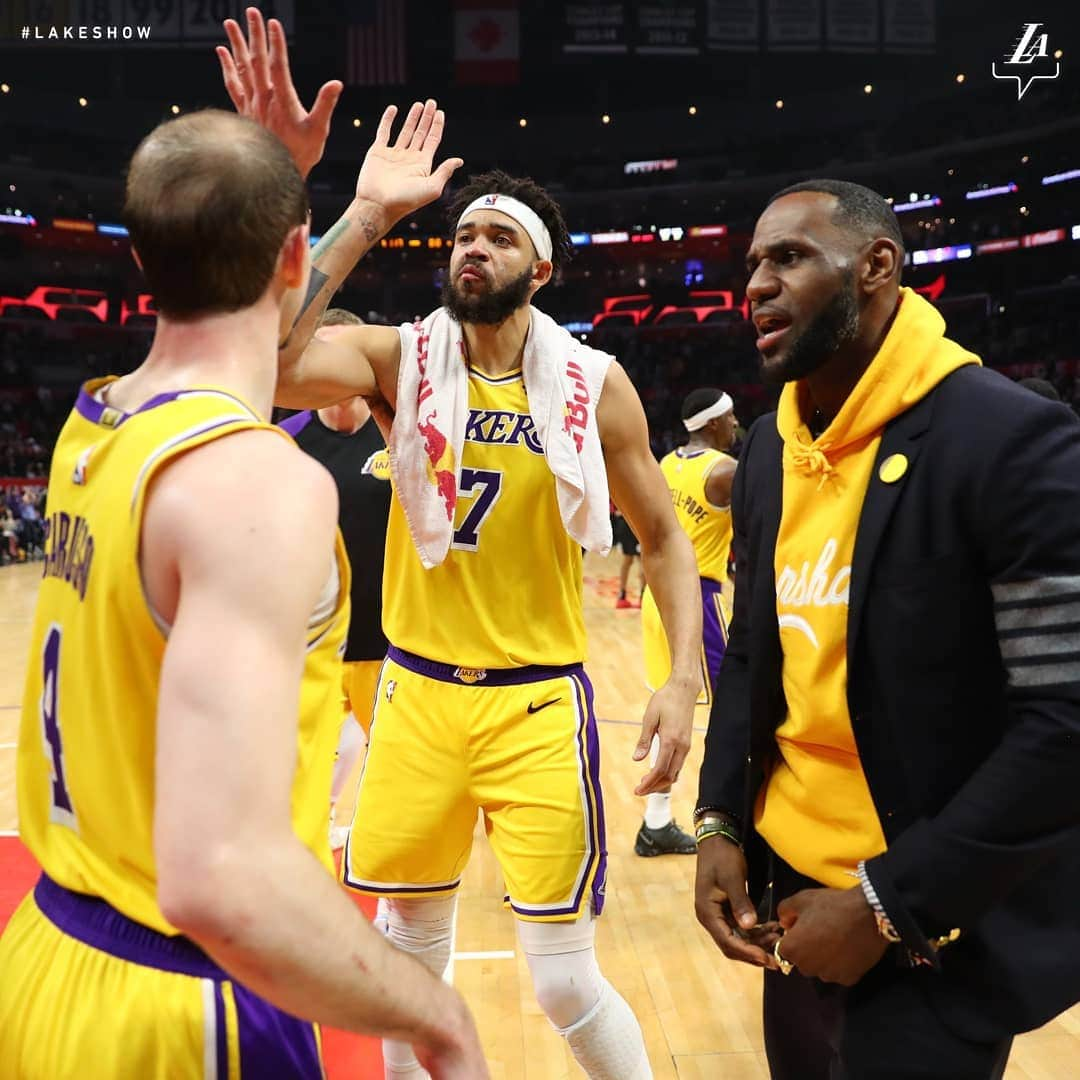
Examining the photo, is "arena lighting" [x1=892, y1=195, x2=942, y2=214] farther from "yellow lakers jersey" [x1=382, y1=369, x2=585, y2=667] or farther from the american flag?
"yellow lakers jersey" [x1=382, y1=369, x2=585, y2=667]

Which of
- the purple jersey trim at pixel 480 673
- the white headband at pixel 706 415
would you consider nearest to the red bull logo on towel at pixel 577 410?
the purple jersey trim at pixel 480 673

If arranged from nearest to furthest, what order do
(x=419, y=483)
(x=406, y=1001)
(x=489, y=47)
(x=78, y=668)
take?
(x=406, y=1001), (x=78, y=668), (x=419, y=483), (x=489, y=47)

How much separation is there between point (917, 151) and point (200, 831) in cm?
3267

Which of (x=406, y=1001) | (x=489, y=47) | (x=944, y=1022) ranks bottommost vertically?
(x=944, y=1022)

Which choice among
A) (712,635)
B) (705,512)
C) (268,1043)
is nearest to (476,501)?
(268,1043)

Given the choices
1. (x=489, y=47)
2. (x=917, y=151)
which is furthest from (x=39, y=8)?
(x=917, y=151)

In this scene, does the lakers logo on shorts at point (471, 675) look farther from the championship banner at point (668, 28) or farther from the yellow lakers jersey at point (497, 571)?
the championship banner at point (668, 28)

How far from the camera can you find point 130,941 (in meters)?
1.37

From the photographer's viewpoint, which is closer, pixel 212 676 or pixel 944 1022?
pixel 212 676

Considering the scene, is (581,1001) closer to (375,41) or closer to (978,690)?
(978,690)

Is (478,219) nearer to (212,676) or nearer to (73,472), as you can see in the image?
(73,472)

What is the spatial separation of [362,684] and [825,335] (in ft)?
11.1

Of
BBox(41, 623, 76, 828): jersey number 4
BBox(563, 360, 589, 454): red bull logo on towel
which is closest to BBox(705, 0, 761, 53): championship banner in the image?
BBox(563, 360, 589, 454): red bull logo on towel

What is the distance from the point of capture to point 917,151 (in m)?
29.8
